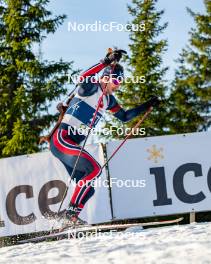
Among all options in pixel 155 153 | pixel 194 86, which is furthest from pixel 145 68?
pixel 155 153

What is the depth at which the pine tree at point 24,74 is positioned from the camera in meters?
17.2

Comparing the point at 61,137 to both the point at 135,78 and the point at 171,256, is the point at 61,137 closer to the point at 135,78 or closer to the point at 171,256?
the point at 171,256

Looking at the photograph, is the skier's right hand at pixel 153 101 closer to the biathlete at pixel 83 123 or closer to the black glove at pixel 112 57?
the biathlete at pixel 83 123

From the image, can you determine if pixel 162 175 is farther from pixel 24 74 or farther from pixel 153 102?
pixel 24 74

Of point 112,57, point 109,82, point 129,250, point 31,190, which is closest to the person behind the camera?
point 129,250

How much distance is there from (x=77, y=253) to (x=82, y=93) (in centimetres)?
345

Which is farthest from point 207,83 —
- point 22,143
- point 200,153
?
point 200,153

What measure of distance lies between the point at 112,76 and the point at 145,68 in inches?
510

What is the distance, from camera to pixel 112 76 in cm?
847

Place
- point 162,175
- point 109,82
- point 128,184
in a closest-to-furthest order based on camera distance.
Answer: point 109,82
point 128,184
point 162,175

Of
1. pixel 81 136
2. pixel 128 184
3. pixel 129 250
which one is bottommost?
pixel 129 250

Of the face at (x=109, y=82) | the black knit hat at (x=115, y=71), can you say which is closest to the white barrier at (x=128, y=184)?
the face at (x=109, y=82)

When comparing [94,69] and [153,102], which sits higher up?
[94,69]

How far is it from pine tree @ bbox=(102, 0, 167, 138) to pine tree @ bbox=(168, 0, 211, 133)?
4.65ft
